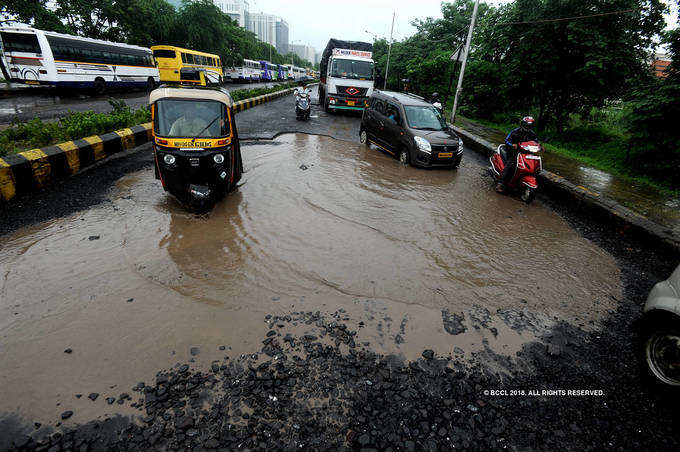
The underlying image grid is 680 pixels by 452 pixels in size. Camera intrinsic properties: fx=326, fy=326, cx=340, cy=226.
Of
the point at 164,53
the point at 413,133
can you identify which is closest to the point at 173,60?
the point at 164,53

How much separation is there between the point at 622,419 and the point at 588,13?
13.1 m

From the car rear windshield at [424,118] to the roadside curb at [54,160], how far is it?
772 cm

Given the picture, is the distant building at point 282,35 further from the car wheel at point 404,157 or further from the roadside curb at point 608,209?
the roadside curb at point 608,209

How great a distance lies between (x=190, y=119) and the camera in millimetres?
5441

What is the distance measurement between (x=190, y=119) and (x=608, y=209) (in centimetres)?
784

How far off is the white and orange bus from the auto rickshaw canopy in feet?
52.4

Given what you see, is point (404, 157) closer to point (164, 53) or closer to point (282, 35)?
point (164, 53)

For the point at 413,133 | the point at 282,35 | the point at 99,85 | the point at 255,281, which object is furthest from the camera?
the point at 282,35

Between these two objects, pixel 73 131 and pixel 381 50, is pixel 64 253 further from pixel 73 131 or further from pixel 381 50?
pixel 381 50

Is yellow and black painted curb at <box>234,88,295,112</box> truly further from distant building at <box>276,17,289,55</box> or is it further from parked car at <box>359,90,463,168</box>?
distant building at <box>276,17,289,55</box>

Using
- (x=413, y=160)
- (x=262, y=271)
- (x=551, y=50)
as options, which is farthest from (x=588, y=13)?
(x=262, y=271)

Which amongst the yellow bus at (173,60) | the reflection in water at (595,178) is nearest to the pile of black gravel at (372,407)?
the reflection in water at (595,178)

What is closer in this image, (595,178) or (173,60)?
(595,178)

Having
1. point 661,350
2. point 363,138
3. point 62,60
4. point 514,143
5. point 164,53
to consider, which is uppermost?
point 164,53
